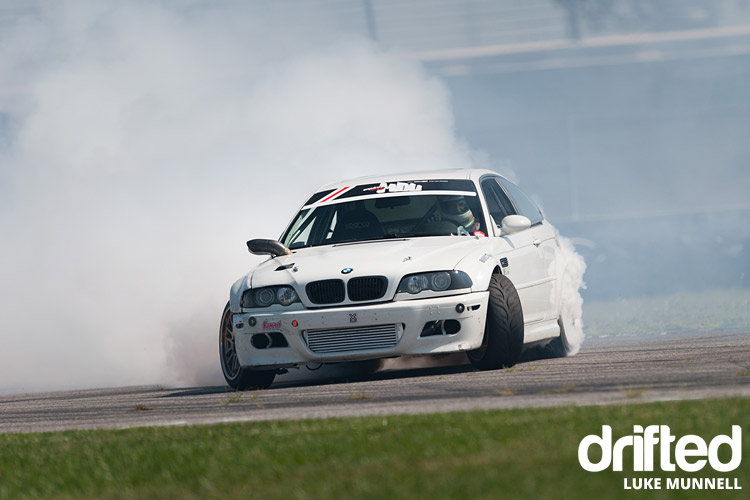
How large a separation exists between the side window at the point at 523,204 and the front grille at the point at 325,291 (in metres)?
2.62

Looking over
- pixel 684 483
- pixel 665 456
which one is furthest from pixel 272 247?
pixel 684 483

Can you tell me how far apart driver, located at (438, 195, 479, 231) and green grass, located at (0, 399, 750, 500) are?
4061 millimetres

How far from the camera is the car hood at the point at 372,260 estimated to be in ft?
30.1

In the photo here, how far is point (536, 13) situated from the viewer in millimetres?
44562

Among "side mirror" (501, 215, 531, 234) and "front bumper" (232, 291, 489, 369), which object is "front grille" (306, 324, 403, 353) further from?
"side mirror" (501, 215, 531, 234)

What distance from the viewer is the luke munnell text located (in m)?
4.13

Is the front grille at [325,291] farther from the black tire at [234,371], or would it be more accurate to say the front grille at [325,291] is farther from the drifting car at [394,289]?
the black tire at [234,371]

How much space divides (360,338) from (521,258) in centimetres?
175

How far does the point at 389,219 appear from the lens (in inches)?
412

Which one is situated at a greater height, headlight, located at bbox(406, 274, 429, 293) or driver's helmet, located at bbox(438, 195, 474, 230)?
driver's helmet, located at bbox(438, 195, 474, 230)

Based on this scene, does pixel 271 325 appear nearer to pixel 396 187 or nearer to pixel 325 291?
pixel 325 291

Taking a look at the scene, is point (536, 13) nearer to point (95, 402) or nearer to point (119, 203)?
point (119, 203)

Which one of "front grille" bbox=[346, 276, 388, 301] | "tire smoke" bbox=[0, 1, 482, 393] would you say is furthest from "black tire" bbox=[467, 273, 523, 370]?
"tire smoke" bbox=[0, 1, 482, 393]

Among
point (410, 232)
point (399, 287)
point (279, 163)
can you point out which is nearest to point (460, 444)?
point (399, 287)
